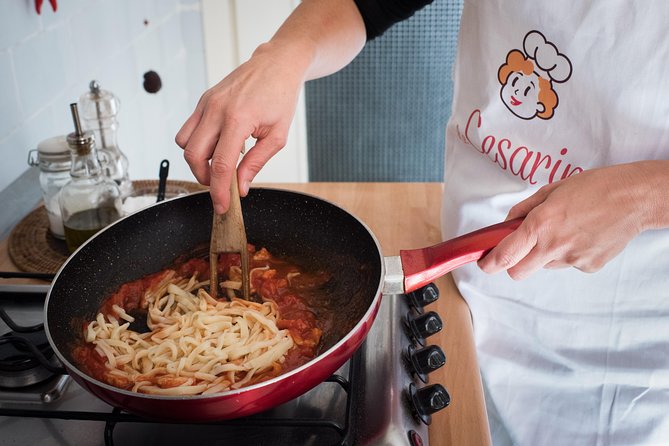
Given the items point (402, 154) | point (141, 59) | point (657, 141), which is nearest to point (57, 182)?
point (141, 59)

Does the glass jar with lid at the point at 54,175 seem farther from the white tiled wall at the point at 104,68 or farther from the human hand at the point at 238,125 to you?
the human hand at the point at 238,125

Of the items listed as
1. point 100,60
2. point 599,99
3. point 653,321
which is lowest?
point 653,321

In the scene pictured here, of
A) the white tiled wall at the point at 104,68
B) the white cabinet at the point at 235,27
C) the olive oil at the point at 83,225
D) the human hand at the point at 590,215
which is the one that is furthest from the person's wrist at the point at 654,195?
the white cabinet at the point at 235,27

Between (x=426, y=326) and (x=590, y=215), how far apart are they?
0.26 meters

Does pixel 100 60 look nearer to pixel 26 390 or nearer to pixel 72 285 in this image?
pixel 72 285

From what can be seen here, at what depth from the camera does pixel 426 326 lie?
89 cm

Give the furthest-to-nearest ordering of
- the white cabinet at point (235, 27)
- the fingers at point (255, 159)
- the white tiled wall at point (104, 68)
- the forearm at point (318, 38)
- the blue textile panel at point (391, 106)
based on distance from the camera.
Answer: the blue textile panel at point (391, 106) → the white cabinet at point (235, 27) → the white tiled wall at point (104, 68) → the forearm at point (318, 38) → the fingers at point (255, 159)

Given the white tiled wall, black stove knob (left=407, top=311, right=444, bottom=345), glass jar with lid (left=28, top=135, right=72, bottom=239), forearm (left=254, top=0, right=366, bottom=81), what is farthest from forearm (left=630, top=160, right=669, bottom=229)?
the white tiled wall

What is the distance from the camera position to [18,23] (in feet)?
4.20

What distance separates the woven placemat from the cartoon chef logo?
2.26ft

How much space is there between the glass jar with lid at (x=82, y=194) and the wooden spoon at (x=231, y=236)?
317 millimetres

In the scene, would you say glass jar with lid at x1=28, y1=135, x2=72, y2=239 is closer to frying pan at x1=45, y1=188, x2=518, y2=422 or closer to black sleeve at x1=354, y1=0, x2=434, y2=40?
frying pan at x1=45, y1=188, x2=518, y2=422

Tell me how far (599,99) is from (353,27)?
465 mm

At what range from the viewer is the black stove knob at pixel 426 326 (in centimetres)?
88
